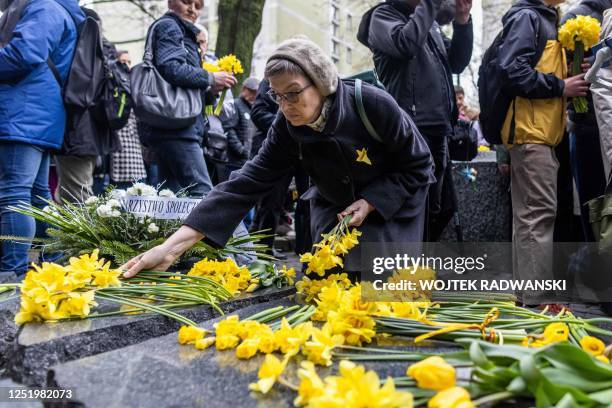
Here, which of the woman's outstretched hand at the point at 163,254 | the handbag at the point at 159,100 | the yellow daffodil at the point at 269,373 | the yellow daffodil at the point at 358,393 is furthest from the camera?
the handbag at the point at 159,100

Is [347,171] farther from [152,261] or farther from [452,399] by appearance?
[452,399]

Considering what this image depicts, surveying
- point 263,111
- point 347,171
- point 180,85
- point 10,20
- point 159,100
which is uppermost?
point 10,20

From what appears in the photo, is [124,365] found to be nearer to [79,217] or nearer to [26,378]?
[26,378]

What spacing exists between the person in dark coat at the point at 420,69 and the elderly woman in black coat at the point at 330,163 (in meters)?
0.92

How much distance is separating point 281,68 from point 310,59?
0.46 ft

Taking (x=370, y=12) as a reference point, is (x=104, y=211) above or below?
below

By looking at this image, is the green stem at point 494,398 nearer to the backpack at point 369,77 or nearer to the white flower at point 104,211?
the backpack at point 369,77

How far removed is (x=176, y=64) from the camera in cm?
429

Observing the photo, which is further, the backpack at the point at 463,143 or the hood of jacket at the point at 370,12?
the backpack at the point at 463,143

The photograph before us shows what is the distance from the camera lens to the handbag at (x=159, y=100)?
13.9ft

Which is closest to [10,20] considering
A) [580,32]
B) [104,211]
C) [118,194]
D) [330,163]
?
[118,194]

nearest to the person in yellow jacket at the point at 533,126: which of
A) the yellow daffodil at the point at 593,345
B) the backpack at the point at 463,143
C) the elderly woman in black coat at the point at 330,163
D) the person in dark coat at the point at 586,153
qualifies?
the person in dark coat at the point at 586,153

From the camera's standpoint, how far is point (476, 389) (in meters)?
1.32

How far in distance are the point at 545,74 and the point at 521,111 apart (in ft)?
0.86
